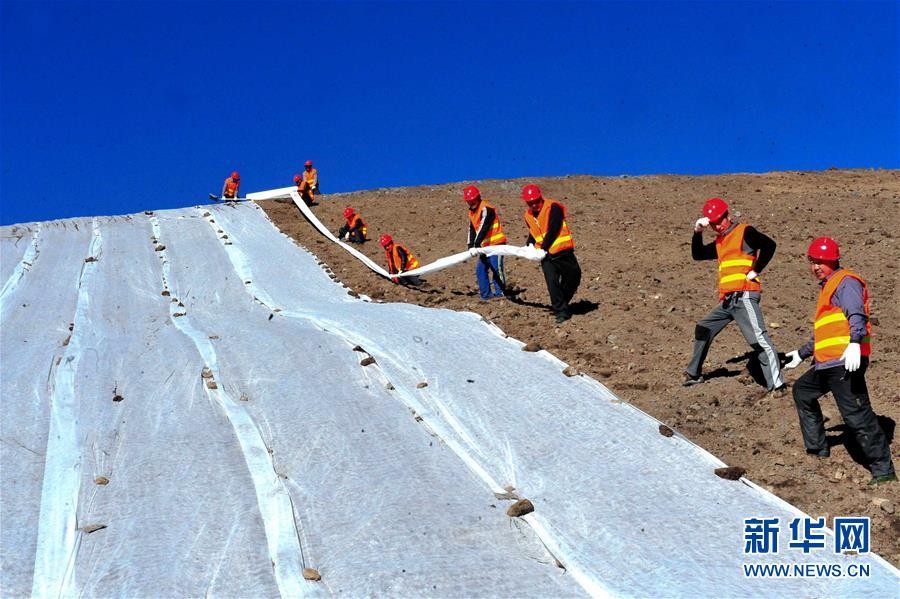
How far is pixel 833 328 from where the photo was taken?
5023 millimetres

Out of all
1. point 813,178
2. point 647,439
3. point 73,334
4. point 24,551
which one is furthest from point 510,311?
point 813,178

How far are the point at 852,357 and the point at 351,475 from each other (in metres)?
3.02

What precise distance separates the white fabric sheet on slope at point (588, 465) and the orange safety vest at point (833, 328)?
1.02 meters

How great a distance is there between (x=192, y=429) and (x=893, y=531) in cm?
424

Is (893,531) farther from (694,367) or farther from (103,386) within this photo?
(103,386)

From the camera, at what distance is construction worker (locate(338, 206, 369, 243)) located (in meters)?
15.1

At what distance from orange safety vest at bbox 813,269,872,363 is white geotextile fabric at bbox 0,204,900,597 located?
103 centimetres

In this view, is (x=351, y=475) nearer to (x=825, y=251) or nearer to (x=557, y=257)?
(x=825, y=251)

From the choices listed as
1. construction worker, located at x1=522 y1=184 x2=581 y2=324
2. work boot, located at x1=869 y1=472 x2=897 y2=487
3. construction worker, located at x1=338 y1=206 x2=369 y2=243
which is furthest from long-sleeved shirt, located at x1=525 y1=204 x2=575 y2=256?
construction worker, located at x1=338 y1=206 x2=369 y2=243

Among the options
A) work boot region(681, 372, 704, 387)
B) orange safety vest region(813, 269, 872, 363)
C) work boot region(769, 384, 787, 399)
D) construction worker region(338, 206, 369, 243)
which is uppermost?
construction worker region(338, 206, 369, 243)

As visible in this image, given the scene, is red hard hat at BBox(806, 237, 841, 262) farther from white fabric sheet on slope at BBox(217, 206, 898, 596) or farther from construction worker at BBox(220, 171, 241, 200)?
construction worker at BBox(220, 171, 241, 200)

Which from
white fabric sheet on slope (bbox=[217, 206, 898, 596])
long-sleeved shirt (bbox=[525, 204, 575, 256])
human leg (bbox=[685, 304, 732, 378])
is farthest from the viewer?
long-sleeved shirt (bbox=[525, 204, 575, 256])

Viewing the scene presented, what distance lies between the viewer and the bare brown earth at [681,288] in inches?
209

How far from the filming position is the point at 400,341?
23.6 feet
